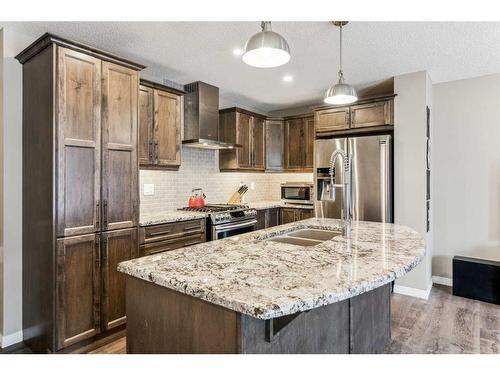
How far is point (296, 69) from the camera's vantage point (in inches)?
138

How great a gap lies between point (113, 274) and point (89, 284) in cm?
19

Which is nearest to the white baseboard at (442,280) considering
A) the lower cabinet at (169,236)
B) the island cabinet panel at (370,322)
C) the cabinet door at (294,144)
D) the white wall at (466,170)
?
the white wall at (466,170)

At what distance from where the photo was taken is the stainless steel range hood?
380 cm

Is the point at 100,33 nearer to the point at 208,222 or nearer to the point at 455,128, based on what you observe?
the point at 208,222

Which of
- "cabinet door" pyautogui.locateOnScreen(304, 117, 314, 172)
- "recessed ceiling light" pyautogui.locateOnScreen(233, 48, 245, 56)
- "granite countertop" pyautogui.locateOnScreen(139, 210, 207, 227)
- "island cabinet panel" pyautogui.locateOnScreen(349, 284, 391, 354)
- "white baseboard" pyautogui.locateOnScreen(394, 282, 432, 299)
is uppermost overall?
"recessed ceiling light" pyautogui.locateOnScreen(233, 48, 245, 56)

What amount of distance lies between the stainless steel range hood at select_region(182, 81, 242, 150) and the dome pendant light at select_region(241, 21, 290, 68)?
2083 mm

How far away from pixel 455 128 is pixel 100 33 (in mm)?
4039

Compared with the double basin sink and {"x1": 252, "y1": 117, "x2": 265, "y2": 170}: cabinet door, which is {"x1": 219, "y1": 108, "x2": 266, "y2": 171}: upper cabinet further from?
the double basin sink

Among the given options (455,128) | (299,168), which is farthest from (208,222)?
(455,128)

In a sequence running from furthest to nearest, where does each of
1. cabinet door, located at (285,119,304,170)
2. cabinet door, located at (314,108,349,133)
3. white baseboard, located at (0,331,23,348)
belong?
cabinet door, located at (285,119,304,170) → cabinet door, located at (314,108,349,133) → white baseboard, located at (0,331,23,348)

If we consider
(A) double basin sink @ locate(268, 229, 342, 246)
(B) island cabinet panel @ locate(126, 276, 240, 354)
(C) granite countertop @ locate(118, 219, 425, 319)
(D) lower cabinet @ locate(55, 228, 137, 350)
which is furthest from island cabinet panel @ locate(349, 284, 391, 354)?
(D) lower cabinet @ locate(55, 228, 137, 350)

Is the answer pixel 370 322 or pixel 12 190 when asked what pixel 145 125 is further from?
pixel 370 322

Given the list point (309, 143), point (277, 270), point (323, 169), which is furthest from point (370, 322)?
point (309, 143)

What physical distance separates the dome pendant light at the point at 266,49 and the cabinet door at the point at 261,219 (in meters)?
2.81
